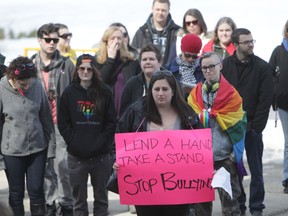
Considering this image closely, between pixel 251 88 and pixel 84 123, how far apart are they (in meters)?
1.91

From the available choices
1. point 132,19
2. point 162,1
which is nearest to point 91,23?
point 132,19

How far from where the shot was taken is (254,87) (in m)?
11.6

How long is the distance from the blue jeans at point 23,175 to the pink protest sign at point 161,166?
1.85 metres

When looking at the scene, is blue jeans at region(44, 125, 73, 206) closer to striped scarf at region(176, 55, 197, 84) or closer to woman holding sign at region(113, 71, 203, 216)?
striped scarf at region(176, 55, 197, 84)

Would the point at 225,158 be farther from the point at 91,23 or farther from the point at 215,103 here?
the point at 91,23

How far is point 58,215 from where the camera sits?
1195 cm

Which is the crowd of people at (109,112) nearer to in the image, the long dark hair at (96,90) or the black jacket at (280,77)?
the long dark hair at (96,90)

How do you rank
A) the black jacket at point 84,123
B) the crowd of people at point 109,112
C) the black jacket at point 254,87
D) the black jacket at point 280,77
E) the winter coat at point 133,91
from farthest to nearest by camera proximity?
the black jacket at point 280,77, the black jacket at point 254,87, the winter coat at point 133,91, the black jacket at point 84,123, the crowd of people at point 109,112

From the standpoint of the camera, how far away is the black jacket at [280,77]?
13312mm

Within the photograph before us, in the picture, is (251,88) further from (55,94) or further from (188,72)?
(55,94)

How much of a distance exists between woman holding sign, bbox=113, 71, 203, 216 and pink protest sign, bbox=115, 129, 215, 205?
74 millimetres

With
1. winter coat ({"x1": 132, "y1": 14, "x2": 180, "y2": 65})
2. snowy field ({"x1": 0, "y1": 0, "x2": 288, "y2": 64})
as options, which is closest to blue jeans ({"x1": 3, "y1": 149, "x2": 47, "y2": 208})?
winter coat ({"x1": 132, "y1": 14, "x2": 180, "y2": 65})

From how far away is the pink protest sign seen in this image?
905 centimetres

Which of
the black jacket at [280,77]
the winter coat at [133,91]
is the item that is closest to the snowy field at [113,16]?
the black jacket at [280,77]
